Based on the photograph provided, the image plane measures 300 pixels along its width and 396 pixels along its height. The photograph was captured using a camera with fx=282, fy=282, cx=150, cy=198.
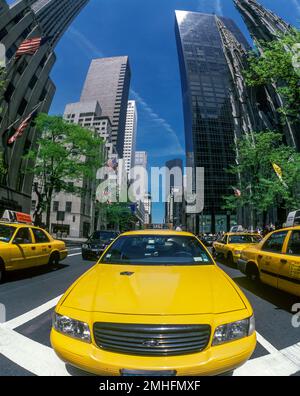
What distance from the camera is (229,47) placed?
6309 cm

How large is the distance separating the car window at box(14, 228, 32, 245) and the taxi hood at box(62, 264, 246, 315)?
17.7 feet

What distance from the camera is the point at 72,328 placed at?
2.56 meters

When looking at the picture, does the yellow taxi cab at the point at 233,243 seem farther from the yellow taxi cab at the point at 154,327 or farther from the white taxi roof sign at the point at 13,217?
the white taxi roof sign at the point at 13,217

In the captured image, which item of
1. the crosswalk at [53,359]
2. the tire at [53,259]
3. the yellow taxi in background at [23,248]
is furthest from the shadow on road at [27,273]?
the crosswalk at [53,359]

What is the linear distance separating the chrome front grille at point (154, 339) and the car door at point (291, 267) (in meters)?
3.92

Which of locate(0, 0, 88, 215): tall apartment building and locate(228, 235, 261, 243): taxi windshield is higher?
locate(0, 0, 88, 215): tall apartment building

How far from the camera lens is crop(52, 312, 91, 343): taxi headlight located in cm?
247

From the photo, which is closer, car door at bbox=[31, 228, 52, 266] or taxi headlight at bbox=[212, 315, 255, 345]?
taxi headlight at bbox=[212, 315, 255, 345]

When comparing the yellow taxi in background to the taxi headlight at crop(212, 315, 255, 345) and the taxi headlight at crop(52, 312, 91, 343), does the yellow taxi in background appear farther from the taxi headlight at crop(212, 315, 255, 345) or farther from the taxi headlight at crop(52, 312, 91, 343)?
the taxi headlight at crop(212, 315, 255, 345)

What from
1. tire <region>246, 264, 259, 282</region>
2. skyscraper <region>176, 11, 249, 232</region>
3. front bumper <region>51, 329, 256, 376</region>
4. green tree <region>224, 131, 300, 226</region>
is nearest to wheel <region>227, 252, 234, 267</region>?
tire <region>246, 264, 259, 282</region>

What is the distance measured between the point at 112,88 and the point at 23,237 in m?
180
